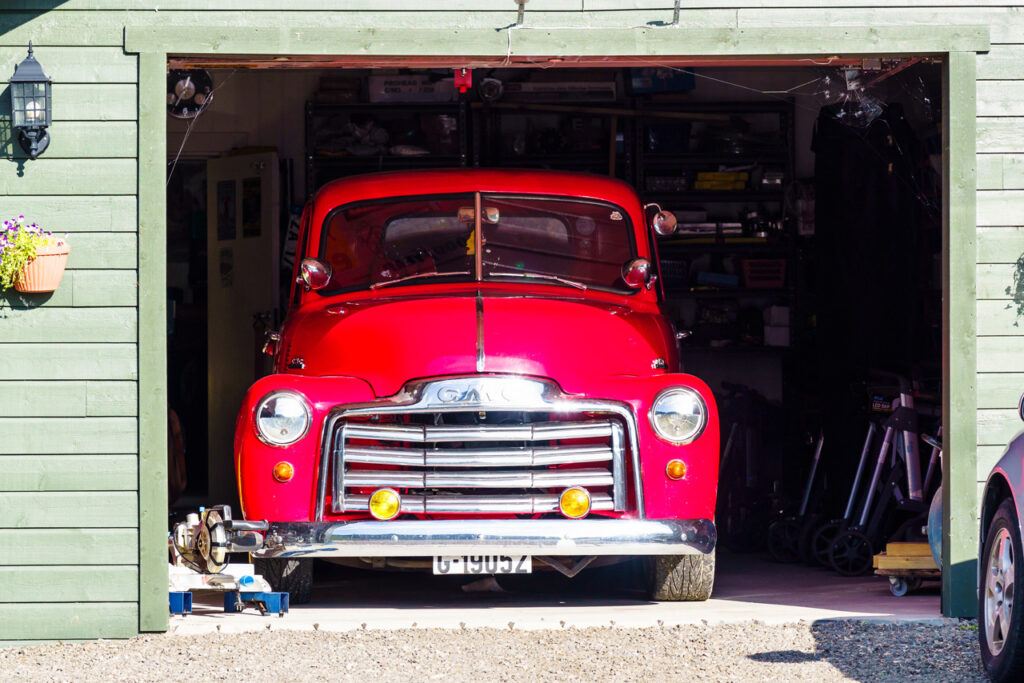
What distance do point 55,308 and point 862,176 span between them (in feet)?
18.0

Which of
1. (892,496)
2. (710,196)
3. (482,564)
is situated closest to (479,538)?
(482,564)

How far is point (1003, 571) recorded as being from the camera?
16.8ft

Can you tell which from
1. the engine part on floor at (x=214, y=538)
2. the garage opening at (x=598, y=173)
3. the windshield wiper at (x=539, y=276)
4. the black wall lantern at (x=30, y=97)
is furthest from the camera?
the garage opening at (x=598, y=173)

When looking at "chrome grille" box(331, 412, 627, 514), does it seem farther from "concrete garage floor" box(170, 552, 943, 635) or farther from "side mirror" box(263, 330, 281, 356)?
"side mirror" box(263, 330, 281, 356)

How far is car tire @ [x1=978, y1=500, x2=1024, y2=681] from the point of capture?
4840 mm

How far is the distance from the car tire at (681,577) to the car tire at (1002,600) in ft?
4.99

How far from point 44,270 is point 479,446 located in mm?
1969

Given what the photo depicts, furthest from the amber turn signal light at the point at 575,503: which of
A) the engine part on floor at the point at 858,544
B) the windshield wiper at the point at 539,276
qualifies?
the engine part on floor at the point at 858,544

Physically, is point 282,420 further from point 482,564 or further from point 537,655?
point 537,655

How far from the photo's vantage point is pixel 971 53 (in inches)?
249

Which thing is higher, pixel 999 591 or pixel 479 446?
pixel 479 446

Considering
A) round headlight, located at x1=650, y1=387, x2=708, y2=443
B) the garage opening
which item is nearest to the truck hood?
round headlight, located at x1=650, y1=387, x2=708, y2=443

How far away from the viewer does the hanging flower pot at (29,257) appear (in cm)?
597

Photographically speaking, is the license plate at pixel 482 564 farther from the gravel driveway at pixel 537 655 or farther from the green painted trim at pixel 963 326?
the green painted trim at pixel 963 326
